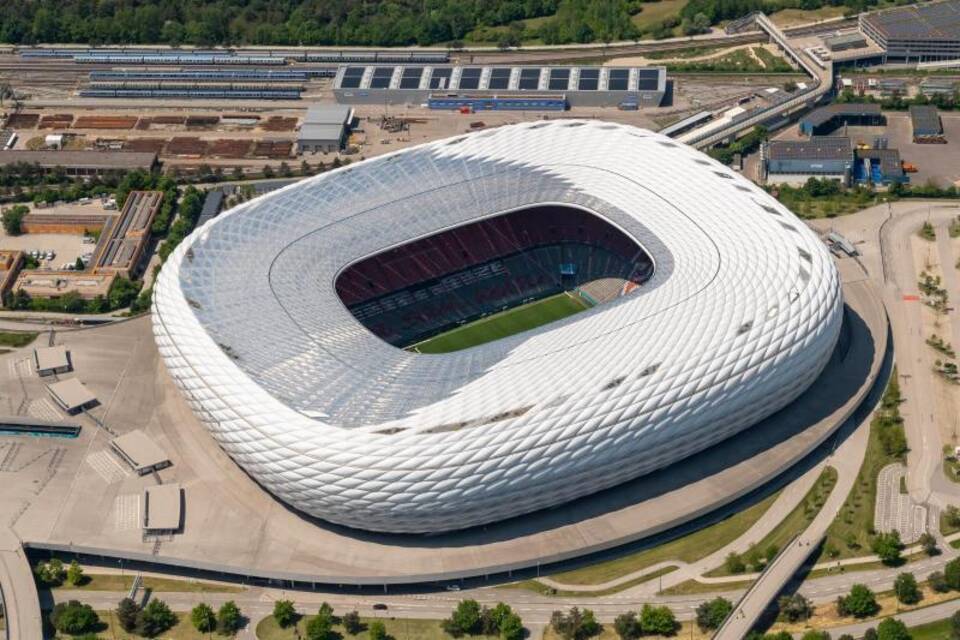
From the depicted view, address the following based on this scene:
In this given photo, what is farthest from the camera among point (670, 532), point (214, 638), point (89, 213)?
point (89, 213)

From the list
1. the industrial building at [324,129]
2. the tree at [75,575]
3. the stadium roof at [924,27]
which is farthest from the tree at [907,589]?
the stadium roof at [924,27]

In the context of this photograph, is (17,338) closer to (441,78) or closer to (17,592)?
(17,592)

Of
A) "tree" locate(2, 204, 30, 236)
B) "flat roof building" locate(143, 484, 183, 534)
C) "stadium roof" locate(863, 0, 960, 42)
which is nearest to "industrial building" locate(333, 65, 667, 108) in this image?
"stadium roof" locate(863, 0, 960, 42)

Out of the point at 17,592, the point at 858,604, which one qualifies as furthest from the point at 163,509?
the point at 858,604

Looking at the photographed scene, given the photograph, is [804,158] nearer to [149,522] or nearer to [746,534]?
[746,534]

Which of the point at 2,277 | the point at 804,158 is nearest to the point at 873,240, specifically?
the point at 804,158

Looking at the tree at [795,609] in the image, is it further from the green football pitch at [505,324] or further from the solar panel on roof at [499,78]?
the solar panel on roof at [499,78]
